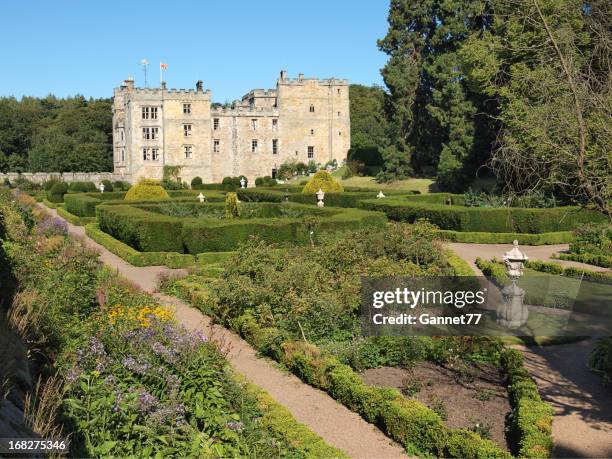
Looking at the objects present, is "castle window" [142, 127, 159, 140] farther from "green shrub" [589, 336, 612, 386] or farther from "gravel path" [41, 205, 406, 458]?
"green shrub" [589, 336, 612, 386]

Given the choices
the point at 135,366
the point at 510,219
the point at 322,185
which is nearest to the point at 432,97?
the point at 322,185

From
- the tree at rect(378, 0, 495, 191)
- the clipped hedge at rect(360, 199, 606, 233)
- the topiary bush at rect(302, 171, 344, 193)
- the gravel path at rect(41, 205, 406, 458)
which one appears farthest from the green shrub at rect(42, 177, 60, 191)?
the gravel path at rect(41, 205, 406, 458)

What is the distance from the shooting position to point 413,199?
29.8 m

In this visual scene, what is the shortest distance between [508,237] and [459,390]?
47.5ft

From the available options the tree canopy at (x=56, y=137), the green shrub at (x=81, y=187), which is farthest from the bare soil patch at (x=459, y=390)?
the tree canopy at (x=56, y=137)

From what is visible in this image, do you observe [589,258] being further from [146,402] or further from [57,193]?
[57,193]

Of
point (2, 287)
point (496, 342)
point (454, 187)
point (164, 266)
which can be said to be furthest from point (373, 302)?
point (454, 187)

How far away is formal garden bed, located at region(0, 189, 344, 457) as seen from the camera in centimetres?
508

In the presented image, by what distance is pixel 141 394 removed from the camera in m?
5.49

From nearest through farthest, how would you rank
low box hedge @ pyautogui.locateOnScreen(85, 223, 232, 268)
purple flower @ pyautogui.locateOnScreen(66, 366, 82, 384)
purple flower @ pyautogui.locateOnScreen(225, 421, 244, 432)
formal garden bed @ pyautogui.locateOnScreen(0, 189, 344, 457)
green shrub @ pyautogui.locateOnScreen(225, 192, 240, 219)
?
formal garden bed @ pyautogui.locateOnScreen(0, 189, 344, 457) < purple flower @ pyautogui.locateOnScreen(66, 366, 82, 384) < purple flower @ pyautogui.locateOnScreen(225, 421, 244, 432) < low box hedge @ pyautogui.locateOnScreen(85, 223, 232, 268) < green shrub @ pyautogui.locateOnScreen(225, 192, 240, 219)

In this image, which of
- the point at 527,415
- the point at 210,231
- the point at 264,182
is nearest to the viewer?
the point at 527,415

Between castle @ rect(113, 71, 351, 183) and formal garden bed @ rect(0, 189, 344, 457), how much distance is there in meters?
45.3

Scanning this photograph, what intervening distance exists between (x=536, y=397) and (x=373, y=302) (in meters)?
3.80

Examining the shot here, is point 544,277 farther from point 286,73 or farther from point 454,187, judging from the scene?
point 286,73
